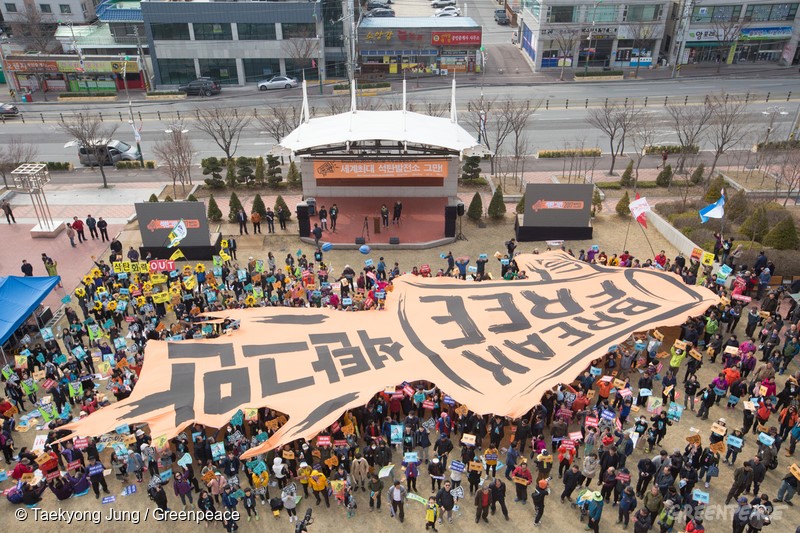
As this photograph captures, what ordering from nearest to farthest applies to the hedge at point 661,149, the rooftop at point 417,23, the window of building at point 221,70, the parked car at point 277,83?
1. the hedge at point 661,149
2. the parked car at point 277,83
3. the window of building at point 221,70
4. the rooftop at point 417,23

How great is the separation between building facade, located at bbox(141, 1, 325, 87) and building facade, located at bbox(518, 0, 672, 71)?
2281 cm

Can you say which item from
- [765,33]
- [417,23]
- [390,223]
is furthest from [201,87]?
[765,33]

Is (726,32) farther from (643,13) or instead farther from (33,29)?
(33,29)

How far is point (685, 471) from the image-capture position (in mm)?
15438

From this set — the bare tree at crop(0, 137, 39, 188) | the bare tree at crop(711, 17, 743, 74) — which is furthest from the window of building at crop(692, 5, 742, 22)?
the bare tree at crop(0, 137, 39, 188)

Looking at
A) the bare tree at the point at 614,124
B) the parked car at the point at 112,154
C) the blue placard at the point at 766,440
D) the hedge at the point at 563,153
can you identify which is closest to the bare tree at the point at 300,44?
the parked car at the point at 112,154

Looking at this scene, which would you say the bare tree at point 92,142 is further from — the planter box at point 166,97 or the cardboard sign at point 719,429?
the cardboard sign at point 719,429

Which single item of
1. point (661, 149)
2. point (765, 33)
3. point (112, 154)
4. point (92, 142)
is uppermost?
point (765, 33)

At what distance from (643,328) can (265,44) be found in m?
51.5

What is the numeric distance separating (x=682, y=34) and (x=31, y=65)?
213 feet

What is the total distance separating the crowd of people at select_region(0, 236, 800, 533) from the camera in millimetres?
15711

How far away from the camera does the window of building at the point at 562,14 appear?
61.9m

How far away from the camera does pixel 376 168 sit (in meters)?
30.8

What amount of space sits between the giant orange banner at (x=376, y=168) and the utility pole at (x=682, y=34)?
41.8m
